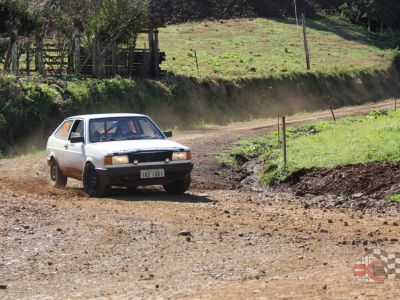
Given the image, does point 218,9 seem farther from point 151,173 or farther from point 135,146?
point 151,173

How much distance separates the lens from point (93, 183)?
15.8 metres

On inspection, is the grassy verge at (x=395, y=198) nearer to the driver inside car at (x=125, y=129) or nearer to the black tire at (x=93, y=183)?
the driver inside car at (x=125, y=129)

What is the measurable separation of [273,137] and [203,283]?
21166mm

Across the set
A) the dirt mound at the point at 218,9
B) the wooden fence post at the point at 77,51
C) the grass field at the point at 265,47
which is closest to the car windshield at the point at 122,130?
the wooden fence post at the point at 77,51

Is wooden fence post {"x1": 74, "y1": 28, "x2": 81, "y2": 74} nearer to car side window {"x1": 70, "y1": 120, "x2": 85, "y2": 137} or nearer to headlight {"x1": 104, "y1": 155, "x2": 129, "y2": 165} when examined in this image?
car side window {"x1": 70, "y1": 120, "x2": 85, "y2": 137}

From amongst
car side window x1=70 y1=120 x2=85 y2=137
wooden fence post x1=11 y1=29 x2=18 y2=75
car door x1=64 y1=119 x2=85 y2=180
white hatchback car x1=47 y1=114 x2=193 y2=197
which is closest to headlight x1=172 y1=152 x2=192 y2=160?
white hatchback car x1=47 y1=114 x2=193 y2=197

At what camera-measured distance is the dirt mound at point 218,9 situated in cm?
6981

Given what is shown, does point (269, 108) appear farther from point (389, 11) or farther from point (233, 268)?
point (233, 268)

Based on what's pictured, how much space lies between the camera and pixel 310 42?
6344 cm

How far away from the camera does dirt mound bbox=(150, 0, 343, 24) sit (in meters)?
69.8

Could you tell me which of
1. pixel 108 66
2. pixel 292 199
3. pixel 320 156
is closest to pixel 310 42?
pixel 108 66

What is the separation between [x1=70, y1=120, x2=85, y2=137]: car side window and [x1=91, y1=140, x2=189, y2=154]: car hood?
2.87 feet

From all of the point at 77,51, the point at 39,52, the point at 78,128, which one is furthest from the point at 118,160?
the point at 77,51

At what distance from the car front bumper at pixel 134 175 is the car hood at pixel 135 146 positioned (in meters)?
0.30
